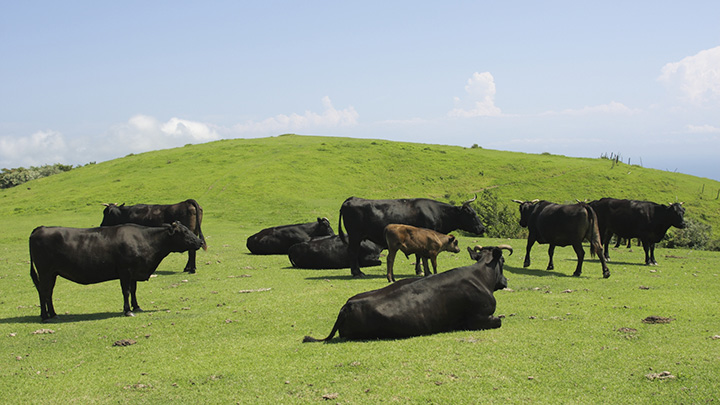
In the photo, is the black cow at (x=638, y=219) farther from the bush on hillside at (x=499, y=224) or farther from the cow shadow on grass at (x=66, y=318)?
the cow shadow on grass at (x=66, y=318)

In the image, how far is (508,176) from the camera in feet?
218

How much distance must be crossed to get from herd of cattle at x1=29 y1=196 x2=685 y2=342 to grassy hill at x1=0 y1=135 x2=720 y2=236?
21.7m

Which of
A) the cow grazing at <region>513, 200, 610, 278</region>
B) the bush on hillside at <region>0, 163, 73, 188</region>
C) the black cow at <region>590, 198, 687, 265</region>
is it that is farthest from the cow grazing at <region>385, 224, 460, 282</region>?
the bush on hillside at <region>0, 163, 73, 188</region>

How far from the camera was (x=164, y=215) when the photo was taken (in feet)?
70.0

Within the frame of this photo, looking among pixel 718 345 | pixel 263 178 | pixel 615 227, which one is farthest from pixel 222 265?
pixel 263 178

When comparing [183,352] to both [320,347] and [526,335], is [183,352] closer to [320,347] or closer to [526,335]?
[320,347]

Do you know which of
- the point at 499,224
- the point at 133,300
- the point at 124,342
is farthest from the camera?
the point at 499,224

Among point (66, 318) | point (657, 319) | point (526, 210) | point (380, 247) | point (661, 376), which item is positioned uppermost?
point (526, 210)

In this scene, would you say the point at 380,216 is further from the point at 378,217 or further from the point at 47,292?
the point at 47,292

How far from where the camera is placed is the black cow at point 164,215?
20.6 meters

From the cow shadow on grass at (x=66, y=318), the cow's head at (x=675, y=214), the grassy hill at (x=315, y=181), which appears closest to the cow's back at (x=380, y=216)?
the cow shadow on grass at (x=66, y=318)

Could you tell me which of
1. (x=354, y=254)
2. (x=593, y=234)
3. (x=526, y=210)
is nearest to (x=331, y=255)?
(x=354, y=254)

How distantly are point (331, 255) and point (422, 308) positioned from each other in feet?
32.9

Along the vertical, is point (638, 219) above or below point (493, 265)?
above
